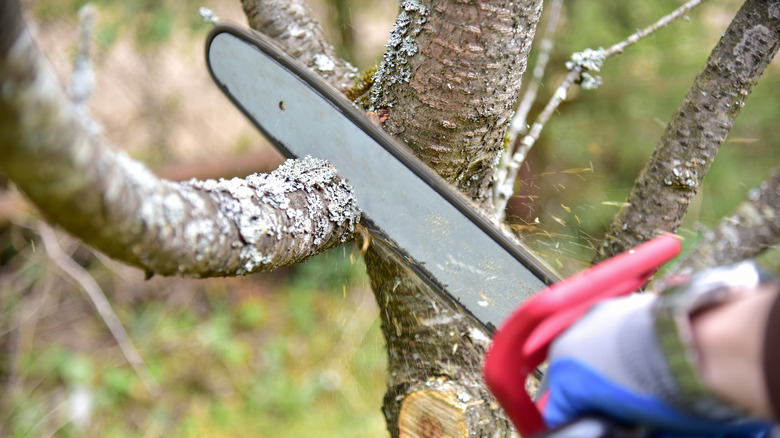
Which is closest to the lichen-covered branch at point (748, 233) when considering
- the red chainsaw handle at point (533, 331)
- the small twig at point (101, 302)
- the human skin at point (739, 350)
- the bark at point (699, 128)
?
the bark at point (699, 128)

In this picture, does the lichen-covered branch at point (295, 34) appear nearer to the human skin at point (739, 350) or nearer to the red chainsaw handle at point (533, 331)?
the red chainsaw handle at point (533, 331)

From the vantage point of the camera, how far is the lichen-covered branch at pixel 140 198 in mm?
392

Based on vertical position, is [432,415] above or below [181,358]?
above

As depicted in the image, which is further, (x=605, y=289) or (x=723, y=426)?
(x=605, y=289)

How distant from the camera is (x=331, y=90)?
0.88 meters

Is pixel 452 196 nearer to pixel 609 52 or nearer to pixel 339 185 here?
pixel 339 185

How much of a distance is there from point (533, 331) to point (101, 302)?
2.26 metres

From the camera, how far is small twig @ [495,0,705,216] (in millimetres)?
1150

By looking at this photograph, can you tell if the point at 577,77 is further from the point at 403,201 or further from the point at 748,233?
the point at 403,201

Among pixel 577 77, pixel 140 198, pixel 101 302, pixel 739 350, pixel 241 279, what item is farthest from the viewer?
pixel 241 279

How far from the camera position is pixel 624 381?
0.45 m

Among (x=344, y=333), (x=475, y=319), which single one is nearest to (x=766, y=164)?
(x=344, y=333)

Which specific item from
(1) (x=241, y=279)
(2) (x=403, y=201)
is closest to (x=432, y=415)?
(2) (x=403, y=201)

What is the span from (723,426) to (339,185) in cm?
60
